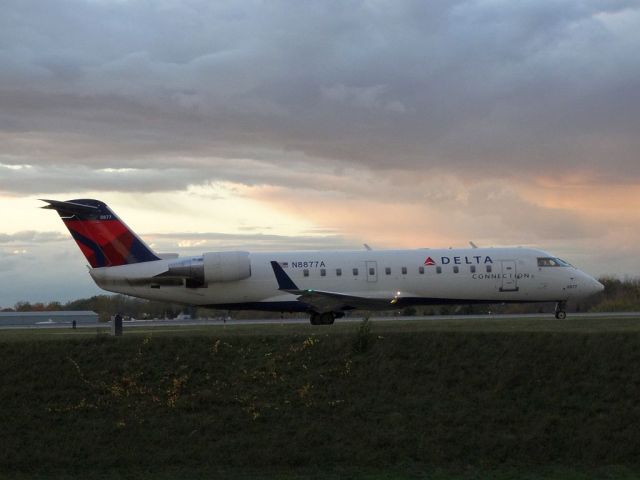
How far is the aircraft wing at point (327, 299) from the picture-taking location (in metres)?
37.9

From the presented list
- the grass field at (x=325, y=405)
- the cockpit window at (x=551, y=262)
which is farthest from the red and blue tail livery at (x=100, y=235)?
the cockpit window at (x=551, y=262)

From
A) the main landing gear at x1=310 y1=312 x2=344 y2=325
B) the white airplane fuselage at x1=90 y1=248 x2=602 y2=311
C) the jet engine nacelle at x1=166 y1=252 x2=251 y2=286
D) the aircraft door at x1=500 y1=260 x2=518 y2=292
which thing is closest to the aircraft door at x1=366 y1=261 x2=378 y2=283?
the white airplane fuselage at x1=90 y1=248 x2=602 y2=311

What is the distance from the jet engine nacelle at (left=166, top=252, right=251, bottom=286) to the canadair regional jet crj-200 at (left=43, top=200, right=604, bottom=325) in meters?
0.05

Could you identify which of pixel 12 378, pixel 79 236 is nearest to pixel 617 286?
pixel 79 236

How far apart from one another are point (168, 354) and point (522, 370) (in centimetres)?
974

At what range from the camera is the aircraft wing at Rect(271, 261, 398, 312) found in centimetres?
3791

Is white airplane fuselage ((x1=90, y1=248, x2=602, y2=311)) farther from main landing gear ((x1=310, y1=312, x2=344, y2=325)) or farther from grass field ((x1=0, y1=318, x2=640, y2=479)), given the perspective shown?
grass field ((x1=0, y1=318, x2=640, y2=479))

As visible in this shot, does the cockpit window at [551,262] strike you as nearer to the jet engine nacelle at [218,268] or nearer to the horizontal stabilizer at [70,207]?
the jet engine nacelle at [218,268]

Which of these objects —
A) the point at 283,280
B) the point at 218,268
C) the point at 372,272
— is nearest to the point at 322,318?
the point at 283,280

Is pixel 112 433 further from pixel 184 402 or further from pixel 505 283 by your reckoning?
pixel 505 283

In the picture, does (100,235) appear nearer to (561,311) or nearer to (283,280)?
(283,280)

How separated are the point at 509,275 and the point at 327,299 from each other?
8.45 meters

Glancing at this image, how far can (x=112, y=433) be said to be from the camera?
2078 cm

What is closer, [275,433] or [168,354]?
[275,433]
